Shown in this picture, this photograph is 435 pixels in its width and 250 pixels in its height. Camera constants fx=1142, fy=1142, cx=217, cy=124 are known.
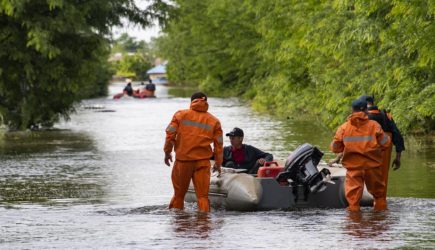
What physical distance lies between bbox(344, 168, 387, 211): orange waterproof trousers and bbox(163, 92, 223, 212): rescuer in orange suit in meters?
1.83

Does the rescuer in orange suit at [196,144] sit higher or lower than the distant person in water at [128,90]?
higher

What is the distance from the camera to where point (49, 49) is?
31562 mm

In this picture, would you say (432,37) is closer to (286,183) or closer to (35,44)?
(286,183)

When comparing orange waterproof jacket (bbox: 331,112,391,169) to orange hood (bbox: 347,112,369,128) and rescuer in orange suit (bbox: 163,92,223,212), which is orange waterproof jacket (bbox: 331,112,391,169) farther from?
rescuer in orange suit (bbox: 163,92,223,212)

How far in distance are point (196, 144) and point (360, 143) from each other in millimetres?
2235

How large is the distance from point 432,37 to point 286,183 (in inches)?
283

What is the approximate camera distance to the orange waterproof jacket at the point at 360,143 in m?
15.2

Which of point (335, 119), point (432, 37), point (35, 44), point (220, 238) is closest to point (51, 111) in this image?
point (35, 44)

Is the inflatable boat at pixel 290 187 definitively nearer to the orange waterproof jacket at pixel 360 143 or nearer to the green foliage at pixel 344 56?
the orange waterproof jacket at pixel 360 143

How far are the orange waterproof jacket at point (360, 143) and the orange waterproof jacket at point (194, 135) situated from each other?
1.68m

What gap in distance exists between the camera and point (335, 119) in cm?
3131

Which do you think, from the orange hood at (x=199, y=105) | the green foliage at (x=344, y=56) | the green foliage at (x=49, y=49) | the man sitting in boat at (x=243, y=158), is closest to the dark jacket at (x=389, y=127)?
the man sitting in boat at (x=243, y=158)

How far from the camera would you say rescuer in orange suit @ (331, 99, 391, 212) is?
49.7 ft

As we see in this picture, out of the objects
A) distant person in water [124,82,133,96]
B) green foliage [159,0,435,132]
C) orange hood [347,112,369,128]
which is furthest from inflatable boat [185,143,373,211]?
distant person in water [124,82,133,96]
